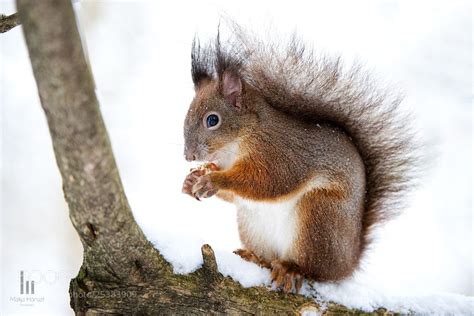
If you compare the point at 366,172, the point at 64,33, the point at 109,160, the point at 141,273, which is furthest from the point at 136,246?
the point at 366,172

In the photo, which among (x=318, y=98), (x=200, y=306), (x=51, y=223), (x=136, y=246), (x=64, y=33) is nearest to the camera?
(x=64, y=33)

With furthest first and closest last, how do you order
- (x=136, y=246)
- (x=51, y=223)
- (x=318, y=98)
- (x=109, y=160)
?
(x=51, y=223) → (x=318, y=98) → (x=136, y=246) → (x=109, y=160)

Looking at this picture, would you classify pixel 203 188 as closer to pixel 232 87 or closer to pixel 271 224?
pixel 271 224

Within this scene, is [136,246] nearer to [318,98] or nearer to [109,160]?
[109,160]

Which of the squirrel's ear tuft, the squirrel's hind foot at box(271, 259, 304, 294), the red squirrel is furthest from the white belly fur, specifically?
the squirrel's ear tuft

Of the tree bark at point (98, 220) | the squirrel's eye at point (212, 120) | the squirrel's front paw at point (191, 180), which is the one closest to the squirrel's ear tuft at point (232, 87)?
the squirrel's eye at point (212, 120)
